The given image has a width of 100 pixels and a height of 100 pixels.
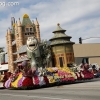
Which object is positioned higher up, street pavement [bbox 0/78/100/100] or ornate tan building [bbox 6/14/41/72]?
ornate tan building [bbox 6/14/41/72]

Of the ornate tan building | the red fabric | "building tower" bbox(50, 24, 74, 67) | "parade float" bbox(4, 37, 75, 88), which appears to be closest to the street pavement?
the red fabric

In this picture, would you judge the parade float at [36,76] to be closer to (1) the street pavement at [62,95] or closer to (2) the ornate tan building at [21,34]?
(1) the street pavement at [62,95]

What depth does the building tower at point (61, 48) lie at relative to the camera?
111ft

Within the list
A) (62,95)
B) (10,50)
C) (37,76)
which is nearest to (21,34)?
(10,50)

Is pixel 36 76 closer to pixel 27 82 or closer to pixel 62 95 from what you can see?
pixel 27 82

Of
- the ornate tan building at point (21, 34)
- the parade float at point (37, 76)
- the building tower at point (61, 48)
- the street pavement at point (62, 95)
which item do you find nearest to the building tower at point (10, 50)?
the ornate tan building at point (21, 34)

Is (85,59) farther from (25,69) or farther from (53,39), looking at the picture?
(25,69)

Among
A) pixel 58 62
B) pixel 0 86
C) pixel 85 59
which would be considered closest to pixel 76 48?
pixel 85 59

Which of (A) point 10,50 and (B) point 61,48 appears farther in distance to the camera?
(A) point 10,50

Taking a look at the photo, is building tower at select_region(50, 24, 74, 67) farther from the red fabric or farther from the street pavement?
the street pavement

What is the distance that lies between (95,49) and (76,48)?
244 inches

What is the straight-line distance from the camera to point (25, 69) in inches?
690

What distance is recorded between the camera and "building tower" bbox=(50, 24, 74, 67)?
33844 mm

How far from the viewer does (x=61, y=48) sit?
111 ft
